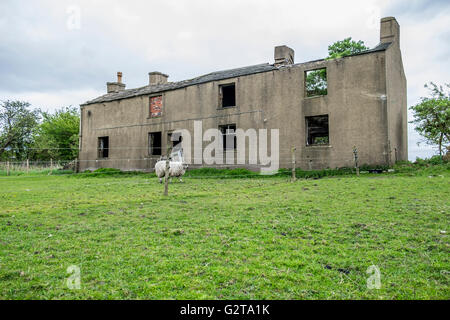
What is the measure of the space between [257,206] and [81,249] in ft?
13.8

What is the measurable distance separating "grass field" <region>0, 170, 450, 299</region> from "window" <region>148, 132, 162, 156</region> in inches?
646

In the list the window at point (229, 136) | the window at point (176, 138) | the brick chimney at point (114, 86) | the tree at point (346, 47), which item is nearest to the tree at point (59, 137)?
the brick chimney at point (114, 86)

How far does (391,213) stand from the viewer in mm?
6301

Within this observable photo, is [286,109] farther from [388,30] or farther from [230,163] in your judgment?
[388,30]

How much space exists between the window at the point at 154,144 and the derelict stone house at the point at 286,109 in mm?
77

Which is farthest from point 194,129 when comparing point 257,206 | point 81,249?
point 81,249

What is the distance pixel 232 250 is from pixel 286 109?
1541 cm

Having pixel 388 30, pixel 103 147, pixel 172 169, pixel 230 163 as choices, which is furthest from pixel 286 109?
pixel 103 147

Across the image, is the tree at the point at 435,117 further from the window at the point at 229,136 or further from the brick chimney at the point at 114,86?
the brick chimney at the point at 114,86

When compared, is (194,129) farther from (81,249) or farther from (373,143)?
(81,249)

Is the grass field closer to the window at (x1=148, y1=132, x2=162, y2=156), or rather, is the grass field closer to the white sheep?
the white sheep

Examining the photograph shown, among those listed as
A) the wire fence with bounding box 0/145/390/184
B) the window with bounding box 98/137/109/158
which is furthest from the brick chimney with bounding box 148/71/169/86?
the window with bounding box 98/137/109/158

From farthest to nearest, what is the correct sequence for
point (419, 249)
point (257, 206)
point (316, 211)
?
point (257, 206) → point (316, 211) → point (419, 249)
